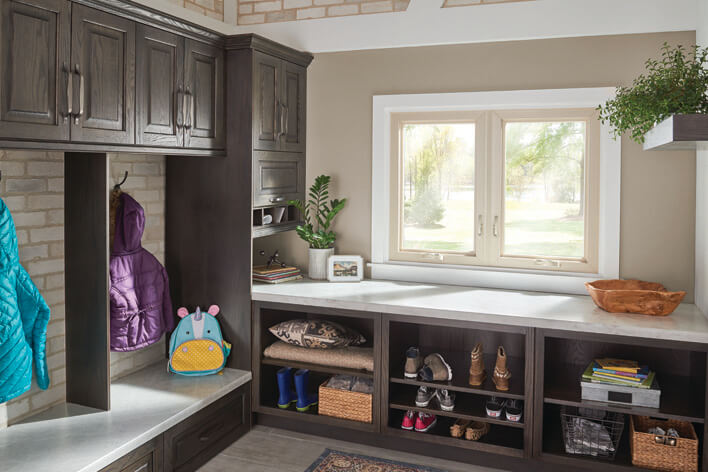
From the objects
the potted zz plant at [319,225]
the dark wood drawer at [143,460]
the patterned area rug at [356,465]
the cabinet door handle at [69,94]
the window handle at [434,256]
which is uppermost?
the cabinet door handle at [69,94]

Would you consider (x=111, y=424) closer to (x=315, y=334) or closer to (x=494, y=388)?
(x=315, y=334)

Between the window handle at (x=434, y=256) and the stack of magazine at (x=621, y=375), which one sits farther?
the window handle at (x=434, y=256)

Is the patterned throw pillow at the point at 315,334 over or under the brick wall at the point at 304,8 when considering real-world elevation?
under

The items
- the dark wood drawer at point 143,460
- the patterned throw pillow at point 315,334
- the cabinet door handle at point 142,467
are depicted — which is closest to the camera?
the dark wood drawer at point 143,460

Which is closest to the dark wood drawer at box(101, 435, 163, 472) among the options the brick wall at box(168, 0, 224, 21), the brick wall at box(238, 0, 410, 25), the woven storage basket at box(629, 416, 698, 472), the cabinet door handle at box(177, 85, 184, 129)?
the cabinet door handle at box(177, 85, 184, 129)

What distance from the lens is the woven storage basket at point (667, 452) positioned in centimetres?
288

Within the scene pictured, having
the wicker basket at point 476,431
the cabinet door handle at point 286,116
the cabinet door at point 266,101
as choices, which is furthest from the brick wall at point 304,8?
the wicker basket at point 476,431

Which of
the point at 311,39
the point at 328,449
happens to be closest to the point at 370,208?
the point at 311,39

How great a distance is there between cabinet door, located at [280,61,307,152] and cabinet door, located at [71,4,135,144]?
1.12m

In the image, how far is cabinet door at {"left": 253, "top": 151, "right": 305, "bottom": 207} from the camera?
3.57 metres

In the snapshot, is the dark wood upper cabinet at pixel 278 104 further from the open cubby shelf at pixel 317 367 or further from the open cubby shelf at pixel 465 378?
the open cubby shelf at pixel 465 378

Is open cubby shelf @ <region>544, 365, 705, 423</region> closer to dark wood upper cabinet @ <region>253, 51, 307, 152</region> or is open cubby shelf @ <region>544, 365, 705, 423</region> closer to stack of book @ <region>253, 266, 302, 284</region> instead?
stack of book @ <region>253, 266, 302, 284</region>

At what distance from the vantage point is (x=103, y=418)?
2891 millimetres

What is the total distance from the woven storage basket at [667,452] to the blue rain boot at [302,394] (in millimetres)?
1689
